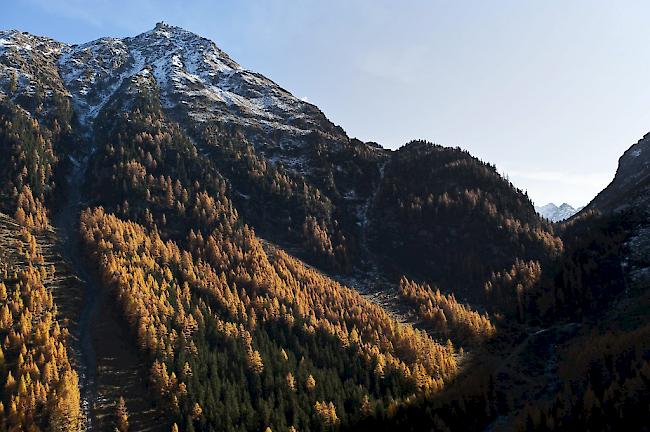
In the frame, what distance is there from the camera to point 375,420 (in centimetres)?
13350

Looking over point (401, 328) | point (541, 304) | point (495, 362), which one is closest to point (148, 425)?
point (401, 328)

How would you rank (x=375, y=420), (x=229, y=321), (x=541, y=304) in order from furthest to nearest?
(x=541, y=304) < (x=229, y=321) < (x=375, y=420)

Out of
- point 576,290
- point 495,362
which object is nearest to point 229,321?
point 495,362

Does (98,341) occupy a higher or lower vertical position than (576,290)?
higher

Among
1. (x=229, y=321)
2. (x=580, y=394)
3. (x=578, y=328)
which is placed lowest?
(x=580, y=394)

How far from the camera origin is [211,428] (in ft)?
411

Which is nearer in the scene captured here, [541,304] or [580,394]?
[580,394]

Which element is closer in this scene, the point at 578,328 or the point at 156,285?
the point at 578,328

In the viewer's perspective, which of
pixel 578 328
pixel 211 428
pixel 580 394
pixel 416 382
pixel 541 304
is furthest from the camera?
pixel 541 304

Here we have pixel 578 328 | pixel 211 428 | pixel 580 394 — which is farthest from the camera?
pixel 578 328

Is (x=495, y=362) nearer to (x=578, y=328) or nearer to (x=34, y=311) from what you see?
(x=578, y=328)

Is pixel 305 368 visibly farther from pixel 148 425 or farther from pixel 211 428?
pixel 148 425

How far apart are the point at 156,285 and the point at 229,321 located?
31653 millimetres

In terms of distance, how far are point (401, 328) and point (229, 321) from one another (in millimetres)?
66099
